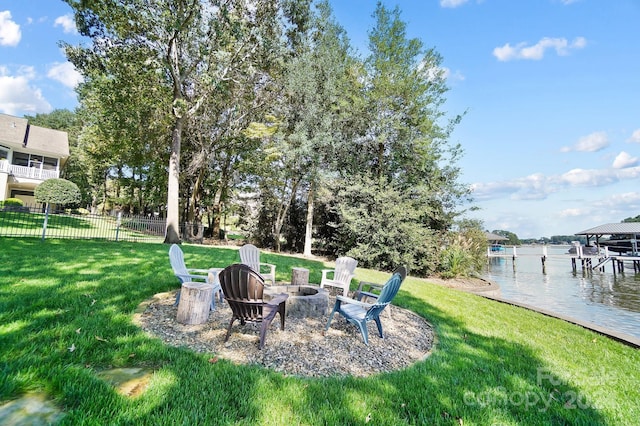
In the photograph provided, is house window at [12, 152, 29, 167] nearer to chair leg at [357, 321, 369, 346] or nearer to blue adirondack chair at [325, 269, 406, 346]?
blue adirondack chair at [325, 269, 406, 346]

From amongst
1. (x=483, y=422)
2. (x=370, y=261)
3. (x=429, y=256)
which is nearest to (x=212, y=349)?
(x=483, y=422)

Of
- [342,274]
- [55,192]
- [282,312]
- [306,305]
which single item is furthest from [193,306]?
[55,192]

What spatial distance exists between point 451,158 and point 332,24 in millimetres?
10124

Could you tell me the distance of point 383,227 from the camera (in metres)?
14.4

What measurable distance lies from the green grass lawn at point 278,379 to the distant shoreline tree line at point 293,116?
944 centimetres

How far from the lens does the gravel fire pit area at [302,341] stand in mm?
3170

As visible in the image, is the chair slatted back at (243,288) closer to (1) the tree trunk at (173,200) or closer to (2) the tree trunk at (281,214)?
(1) the tree trunk at (173,200)

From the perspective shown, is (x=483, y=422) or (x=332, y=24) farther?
(x=332, y=24)

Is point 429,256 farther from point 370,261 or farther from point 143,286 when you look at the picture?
point 143,286

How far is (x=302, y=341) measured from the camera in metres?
3.77

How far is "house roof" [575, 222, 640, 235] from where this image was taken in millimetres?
26125

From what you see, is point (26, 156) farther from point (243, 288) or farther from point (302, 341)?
point (302, 341)

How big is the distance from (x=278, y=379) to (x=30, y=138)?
120 feet

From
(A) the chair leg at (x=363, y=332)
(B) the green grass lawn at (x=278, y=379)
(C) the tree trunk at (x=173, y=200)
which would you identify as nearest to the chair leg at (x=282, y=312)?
(A) the chair leg at (x=363, y=332)
